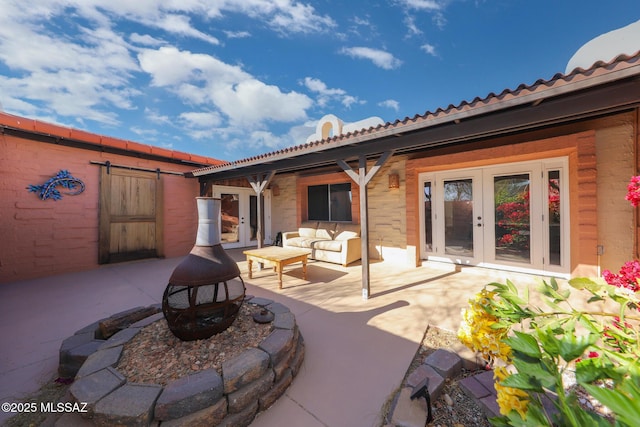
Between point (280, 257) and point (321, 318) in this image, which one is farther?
point (280, 257)

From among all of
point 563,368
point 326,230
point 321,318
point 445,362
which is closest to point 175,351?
point 321,318

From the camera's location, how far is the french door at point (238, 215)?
7929mm

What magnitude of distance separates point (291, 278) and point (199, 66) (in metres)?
6.63

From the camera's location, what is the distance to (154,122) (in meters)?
13.0

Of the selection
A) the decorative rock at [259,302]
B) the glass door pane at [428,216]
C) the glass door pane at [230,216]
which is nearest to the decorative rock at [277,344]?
the decorative rock at [259,302]

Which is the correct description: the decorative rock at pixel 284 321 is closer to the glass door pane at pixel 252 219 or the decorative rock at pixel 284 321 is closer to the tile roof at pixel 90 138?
the tile roof at pixel 90 138

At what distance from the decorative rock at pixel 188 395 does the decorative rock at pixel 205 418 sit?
20 millimetres

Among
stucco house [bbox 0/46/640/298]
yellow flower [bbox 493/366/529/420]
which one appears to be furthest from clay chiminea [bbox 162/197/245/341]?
stucco house [bbox 0/46/640/298]

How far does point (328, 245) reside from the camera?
5770 mm

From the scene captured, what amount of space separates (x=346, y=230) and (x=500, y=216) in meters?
3.29

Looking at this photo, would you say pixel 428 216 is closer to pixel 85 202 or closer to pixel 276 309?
pixel 276 309

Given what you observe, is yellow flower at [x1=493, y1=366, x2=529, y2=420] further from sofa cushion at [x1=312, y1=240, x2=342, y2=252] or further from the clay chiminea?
sofa cushion at [x1=312, y1=240, x2=342, y2=252]

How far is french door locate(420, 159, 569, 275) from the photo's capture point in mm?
4035

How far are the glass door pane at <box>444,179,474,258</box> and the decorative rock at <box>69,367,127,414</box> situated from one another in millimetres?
5503
